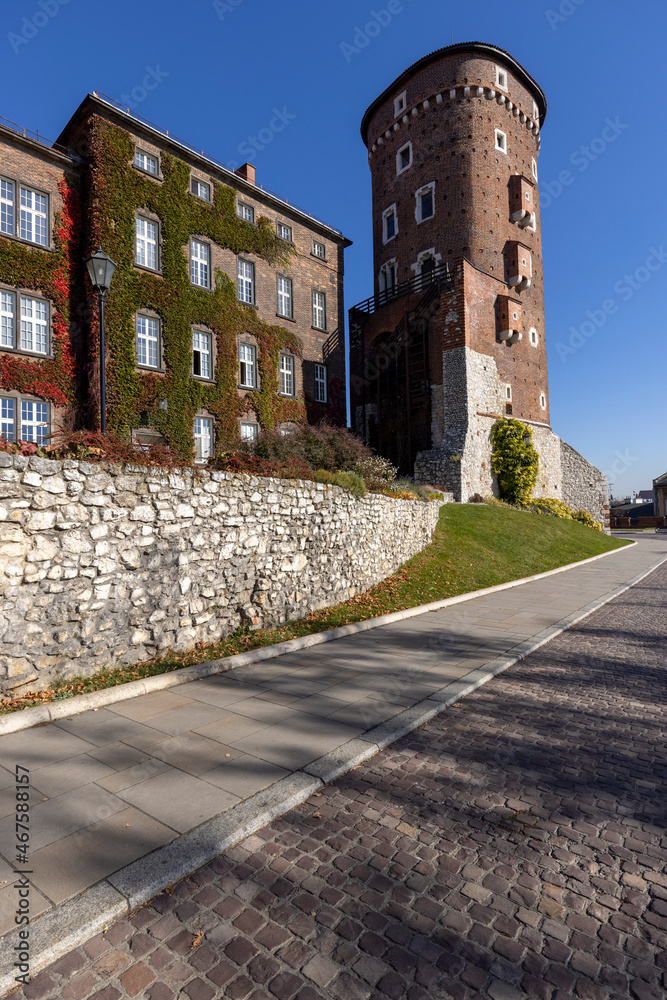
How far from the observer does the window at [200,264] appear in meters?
21.9

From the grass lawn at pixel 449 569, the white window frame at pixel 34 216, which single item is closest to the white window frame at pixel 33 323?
the white window frame at pixel 34 216

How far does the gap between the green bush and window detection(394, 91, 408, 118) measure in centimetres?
2367

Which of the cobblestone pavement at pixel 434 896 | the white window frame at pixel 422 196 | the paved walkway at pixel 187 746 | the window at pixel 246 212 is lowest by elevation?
the cobblestone pavement at pixel 434 896

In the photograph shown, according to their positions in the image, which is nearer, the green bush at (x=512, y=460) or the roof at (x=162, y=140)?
the roof at (x=162, y=140)

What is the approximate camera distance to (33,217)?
17531 millimetres

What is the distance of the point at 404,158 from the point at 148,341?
26068 millimetres

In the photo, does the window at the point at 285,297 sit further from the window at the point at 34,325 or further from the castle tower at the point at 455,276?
the window at the point at 34,325

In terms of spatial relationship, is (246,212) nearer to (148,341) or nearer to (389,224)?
(148,341)

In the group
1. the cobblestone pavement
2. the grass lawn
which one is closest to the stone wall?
the grass lawn

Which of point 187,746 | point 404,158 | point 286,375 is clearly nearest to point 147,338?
point 286,375

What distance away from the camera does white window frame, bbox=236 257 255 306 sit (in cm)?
2383

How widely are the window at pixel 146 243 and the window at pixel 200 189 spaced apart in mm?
3100

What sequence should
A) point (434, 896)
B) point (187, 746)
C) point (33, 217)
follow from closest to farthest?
point (434, 896)
point (187, 746)
point (33, 217)

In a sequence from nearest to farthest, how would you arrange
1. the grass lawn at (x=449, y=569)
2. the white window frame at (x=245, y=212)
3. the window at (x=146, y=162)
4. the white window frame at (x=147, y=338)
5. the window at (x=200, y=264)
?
the grass lawn at (x=449, y=569), the white window frame at (x=147, y=338), the window at (x=146, y=162), the window at (x=200, y=264), the white window frame at (x=245, y=212)
